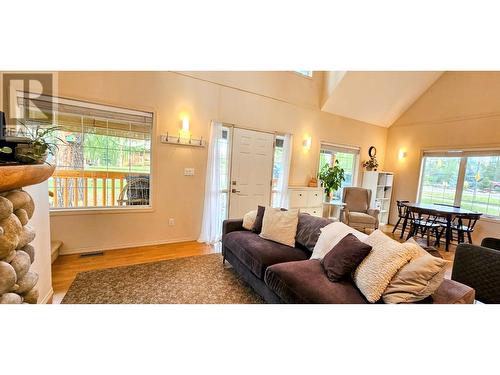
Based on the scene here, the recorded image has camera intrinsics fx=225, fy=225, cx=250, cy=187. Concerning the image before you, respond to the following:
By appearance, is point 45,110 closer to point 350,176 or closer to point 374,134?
point 350,176

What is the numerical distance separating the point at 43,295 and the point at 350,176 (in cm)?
591

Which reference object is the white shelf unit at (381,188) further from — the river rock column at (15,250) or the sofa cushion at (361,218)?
the river rock column at (15,250)

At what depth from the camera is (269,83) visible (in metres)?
4.25

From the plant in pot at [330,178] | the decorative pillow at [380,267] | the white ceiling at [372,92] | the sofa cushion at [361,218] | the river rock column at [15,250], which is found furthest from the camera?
the plant in pot at [330,178]

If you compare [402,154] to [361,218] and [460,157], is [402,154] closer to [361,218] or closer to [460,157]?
[460,157]

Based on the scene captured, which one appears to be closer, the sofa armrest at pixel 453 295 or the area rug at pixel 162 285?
the sofa armrest at pixel 453 295

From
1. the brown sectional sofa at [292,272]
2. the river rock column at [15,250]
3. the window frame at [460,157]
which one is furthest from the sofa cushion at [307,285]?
the window frame at [460,157]

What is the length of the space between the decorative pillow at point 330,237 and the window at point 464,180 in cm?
422

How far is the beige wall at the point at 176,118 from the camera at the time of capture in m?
2.99

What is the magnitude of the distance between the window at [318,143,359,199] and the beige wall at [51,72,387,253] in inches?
28.8

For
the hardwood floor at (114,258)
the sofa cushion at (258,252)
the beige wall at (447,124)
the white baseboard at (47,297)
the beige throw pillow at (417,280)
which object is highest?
the beige wall at (447,124)

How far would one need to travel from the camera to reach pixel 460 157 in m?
4.78
